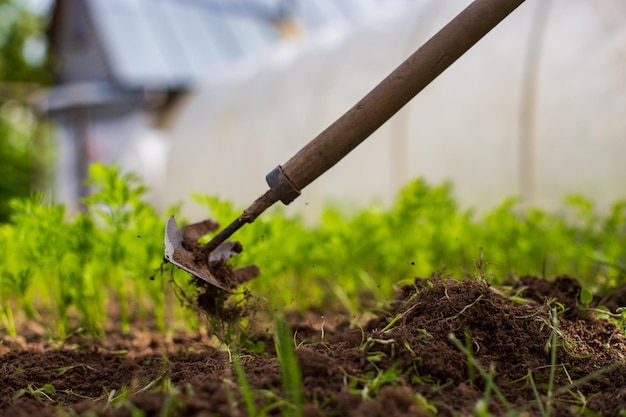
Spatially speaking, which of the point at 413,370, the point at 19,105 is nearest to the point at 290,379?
the point at 413,370

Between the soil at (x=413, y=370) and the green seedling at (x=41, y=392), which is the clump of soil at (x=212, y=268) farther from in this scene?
the green seedling at (x=41, y=392)

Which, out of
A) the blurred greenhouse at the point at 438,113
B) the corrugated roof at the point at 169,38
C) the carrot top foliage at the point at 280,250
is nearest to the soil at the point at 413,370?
the carrot top foliage at the point at 280,250

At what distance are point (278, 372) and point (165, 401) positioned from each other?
0.27 metres

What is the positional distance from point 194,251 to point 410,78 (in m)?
0.79

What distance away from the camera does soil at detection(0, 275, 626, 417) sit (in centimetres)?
128

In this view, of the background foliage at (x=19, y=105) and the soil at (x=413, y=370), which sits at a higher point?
the background foliage at (x=19, y=105)

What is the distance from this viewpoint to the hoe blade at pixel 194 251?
1793mm

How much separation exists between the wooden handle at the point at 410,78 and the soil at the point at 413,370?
448 millimetres

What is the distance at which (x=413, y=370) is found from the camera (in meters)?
1.46

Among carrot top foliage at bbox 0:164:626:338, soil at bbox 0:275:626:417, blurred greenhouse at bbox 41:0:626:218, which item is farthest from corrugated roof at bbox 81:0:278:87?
soil at bbox 0:275:626:417

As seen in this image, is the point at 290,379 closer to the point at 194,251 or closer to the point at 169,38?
the point at 194,251

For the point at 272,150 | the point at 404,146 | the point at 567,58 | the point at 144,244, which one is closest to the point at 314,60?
the point at 272,150

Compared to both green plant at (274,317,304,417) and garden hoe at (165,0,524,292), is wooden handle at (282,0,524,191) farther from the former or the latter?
green plant at (274,317,304,417)

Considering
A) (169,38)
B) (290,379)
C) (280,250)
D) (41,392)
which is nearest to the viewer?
(290,379)
